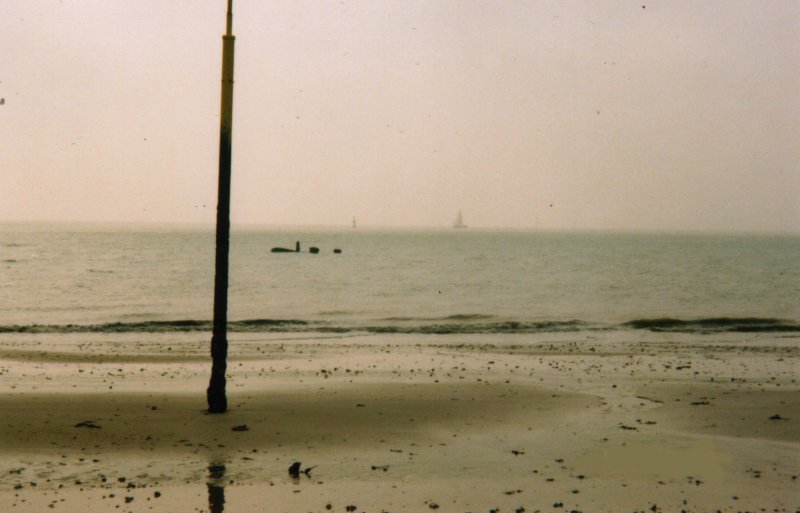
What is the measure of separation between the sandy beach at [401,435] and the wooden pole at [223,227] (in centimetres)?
55

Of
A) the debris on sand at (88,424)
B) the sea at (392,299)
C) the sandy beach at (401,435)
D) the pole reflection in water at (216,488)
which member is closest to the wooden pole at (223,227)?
the sandy beach at (401,435)

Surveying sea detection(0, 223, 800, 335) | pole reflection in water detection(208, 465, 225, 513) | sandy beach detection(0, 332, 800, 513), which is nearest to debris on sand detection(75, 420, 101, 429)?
sandy beach detection(0, 332, 800, 513)

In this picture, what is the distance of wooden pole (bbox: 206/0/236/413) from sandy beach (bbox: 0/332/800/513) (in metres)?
0.55

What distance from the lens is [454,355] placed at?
23.1 m

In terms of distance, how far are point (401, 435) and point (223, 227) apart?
3927mm

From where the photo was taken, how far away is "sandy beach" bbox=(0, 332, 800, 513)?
29.2ft

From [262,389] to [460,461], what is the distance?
634 centimetres

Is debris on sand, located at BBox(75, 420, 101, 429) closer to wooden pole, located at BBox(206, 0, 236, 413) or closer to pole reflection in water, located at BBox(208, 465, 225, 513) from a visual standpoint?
wooden pole, located at BBox(206, 0, 236, 413)

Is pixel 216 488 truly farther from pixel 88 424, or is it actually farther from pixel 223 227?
pixel 223 227

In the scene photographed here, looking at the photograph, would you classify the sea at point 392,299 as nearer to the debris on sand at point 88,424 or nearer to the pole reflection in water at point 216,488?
the debris on sand at point 88,424

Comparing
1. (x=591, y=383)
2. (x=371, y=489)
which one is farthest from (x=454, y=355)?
(x=371, y=489)

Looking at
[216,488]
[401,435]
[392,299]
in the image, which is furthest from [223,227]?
[392,299]

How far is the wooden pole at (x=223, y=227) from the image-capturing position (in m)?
12.4

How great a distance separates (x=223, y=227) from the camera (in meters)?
12.6
